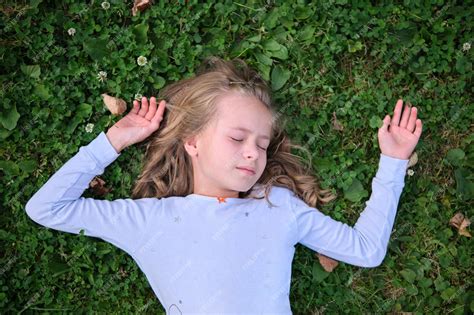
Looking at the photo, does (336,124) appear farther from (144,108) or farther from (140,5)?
(140,5)

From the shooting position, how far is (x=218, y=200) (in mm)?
3877

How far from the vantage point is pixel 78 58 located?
4.18 meters

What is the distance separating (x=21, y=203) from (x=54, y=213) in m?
0.44

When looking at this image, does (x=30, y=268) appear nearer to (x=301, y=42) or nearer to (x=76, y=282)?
(x=76, y=282)

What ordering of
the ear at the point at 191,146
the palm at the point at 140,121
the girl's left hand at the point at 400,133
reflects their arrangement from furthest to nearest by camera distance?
the girl's left hand at the point at 400,133, the palm at the point at 140,121, the ear at the point at 191,146

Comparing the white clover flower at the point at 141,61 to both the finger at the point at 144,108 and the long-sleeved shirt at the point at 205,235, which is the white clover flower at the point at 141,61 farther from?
the long-sleeved shirt at the point at 205,235

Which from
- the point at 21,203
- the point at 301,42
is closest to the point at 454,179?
the point at 301,42

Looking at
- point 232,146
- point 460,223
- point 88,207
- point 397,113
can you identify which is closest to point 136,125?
point 88,207

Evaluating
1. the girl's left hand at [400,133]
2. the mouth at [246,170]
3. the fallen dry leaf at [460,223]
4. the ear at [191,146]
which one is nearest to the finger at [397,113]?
the girl's left hand at [400,133]

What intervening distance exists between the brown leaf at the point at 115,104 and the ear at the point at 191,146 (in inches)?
21.8

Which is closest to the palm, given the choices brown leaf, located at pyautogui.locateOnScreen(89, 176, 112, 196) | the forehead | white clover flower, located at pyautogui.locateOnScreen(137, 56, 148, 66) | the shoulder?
white clover flower, located at pyautogui.locateOnScreen(137, 56, 148, 66)

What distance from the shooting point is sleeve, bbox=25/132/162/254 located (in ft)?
12.5

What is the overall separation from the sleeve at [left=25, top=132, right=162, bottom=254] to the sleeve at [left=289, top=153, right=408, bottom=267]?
1.03 meters

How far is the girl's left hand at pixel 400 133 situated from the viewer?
13.5 feet
